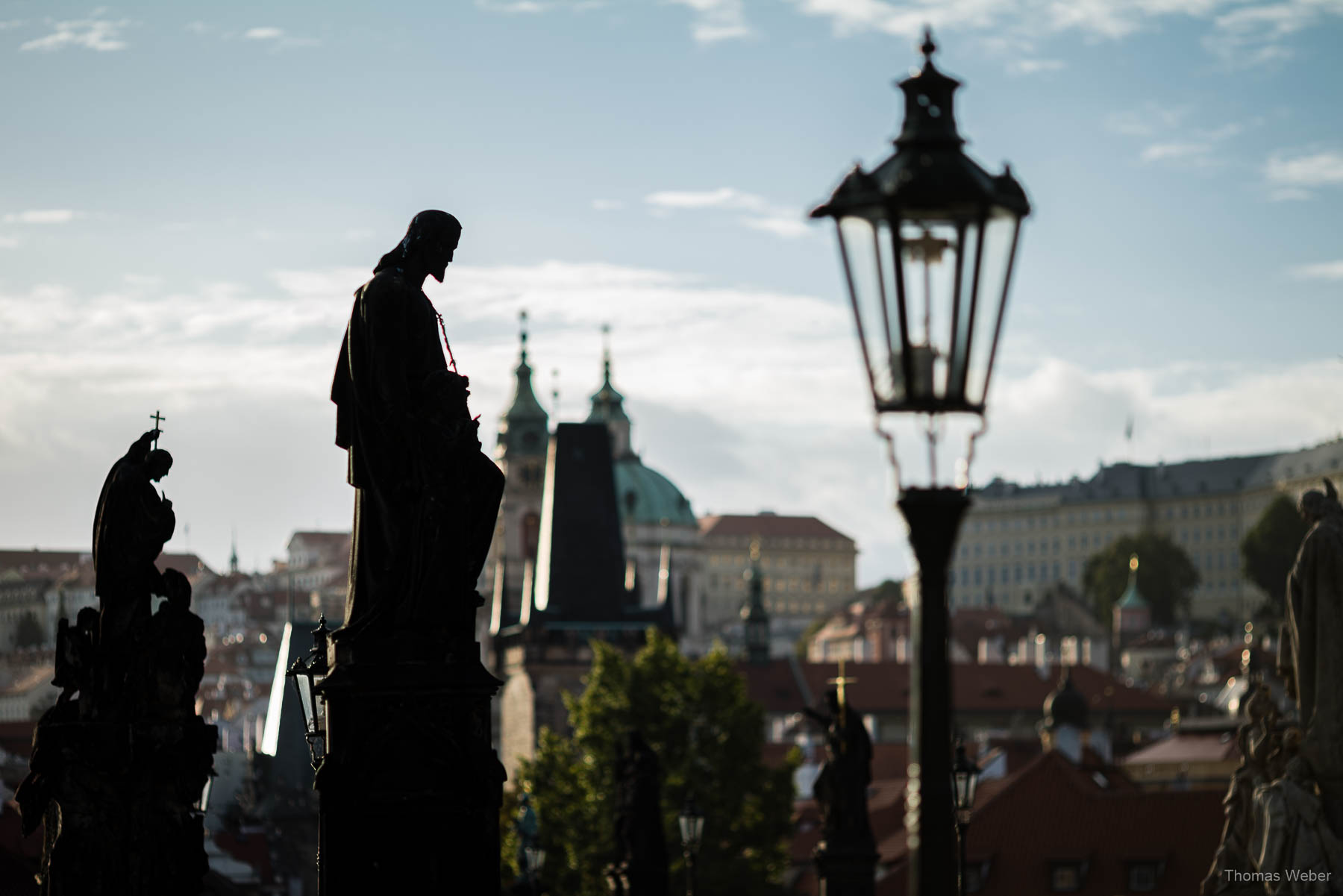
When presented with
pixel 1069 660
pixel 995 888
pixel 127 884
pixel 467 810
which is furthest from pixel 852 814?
pixel 1069 660

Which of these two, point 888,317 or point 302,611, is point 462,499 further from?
point 302,611

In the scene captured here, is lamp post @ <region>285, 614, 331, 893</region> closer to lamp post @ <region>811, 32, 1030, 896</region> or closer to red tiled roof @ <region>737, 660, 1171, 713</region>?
lamp post @ <region>811, 32, 1030, 896</region>

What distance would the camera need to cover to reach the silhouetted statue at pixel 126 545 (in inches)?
480

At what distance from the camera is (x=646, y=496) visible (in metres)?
192

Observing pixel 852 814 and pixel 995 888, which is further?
pixel 995 888

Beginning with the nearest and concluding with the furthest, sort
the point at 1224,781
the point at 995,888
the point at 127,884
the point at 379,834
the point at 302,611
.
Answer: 1. the point at 379,834
2. the point at 127,884
3. the point at 995,888
4. the point at 1224,781
5. the point at 302,611

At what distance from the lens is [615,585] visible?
10938cm

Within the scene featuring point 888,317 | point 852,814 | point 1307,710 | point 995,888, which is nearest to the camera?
point 888,317

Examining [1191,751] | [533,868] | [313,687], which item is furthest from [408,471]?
[1191,751]

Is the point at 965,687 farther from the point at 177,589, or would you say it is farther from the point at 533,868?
the point at 177,589

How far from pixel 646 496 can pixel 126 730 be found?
180 m

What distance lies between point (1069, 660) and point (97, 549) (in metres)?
180

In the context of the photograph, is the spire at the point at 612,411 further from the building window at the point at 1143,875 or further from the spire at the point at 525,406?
the building window at the point at 1143,875

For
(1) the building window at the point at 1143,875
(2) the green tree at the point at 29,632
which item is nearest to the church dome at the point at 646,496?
(2) the green tree at the point at 29,632
